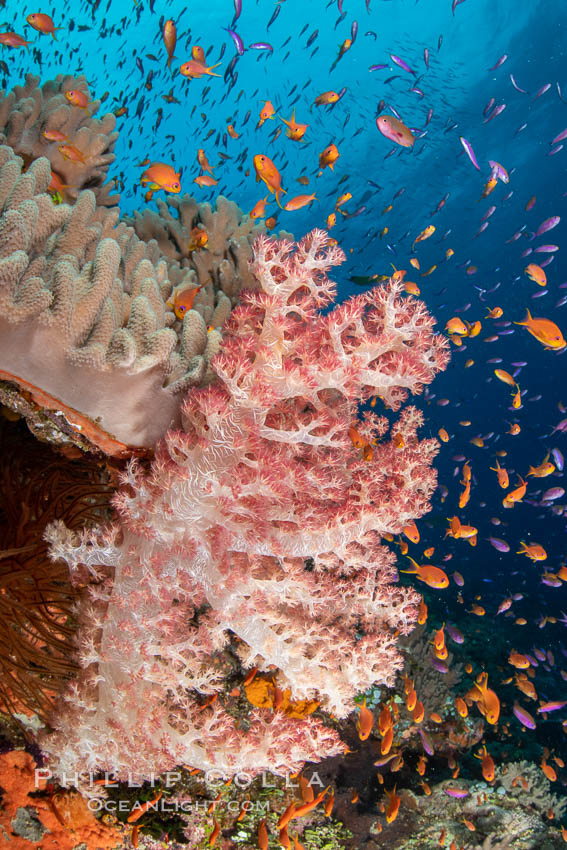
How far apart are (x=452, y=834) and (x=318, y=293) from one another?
21.2ft

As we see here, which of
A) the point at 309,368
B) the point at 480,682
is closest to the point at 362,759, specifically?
the point at 480,682

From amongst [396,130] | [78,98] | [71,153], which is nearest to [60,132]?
[71,153]

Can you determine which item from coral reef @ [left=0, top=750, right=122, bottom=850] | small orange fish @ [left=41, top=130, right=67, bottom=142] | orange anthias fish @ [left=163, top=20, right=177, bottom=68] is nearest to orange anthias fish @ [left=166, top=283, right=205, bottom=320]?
small orange fish @ [left=41, top=130, right=67, bottom=142]

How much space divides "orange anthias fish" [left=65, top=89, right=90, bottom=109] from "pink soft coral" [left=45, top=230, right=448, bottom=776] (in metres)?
2.85

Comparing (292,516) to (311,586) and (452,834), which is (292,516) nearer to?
(311,586)

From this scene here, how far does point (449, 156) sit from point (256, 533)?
3152 cm

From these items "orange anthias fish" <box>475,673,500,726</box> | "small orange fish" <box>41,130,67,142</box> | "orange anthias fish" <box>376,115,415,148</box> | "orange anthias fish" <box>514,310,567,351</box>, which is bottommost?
"orange anthias fish" <box>475,673,500,726</box>

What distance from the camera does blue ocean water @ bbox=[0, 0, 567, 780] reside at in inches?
859

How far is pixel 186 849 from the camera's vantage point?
402 centimetres

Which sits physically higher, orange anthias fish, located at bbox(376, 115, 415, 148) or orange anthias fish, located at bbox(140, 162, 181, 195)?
orange anthias fish, located at bbox(376, 115, 415, 148)

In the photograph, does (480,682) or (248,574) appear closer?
(248,574)

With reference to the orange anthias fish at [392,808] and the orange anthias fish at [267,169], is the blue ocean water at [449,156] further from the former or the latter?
the orange anthias fish at [267,169]

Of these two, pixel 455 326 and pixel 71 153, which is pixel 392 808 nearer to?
pixel 455 326

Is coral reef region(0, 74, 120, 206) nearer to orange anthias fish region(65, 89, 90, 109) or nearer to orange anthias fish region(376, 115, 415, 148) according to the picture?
orange anthias fish region(65, 89, 90, 109)
